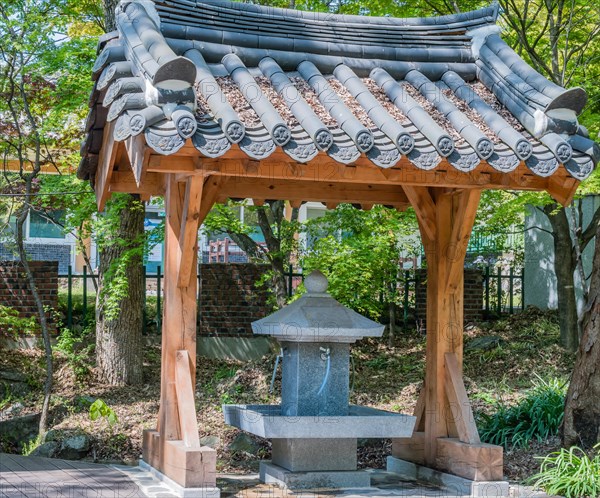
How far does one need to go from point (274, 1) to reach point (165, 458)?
9.00 m

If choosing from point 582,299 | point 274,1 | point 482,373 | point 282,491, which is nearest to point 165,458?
point 282,491

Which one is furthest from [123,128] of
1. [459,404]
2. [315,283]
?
[459,404]

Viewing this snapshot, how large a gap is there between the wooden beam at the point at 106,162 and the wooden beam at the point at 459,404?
3.21 metres

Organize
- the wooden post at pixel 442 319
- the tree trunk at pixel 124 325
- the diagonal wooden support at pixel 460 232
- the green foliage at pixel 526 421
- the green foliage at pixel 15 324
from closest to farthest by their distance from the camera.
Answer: the diagonal wooden support at pixel 460 232 < the wooden post at pixel 442 319 < the green foliage at pixel 526 421 < the tree trunk at pixel 124 325 < the green foliage at pixel 15 324

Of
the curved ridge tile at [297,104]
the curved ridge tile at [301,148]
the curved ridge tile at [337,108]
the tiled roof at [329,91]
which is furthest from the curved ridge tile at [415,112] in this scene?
the curved ridge tile at [301,148]

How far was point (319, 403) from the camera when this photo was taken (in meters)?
6.88

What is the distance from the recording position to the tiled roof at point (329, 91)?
17.6ft

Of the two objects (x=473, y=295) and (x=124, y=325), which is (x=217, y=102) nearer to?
(x=124, y=325)

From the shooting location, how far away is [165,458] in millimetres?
6301

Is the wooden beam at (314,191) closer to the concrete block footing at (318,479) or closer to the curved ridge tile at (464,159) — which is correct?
the curved ridge tile at (464,159)

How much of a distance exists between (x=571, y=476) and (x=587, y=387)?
970mm

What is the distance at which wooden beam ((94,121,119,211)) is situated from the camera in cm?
638

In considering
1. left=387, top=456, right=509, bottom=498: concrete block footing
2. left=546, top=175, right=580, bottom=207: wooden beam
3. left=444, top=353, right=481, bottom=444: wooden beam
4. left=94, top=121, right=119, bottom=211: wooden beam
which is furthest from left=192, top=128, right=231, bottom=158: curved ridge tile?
left=387, top=456, right=509, bottom=498: concrete block footing

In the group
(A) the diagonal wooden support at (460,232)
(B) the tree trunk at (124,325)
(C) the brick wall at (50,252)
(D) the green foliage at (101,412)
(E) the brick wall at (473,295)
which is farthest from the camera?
(C) the brick wall at (50,252)
